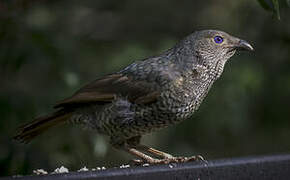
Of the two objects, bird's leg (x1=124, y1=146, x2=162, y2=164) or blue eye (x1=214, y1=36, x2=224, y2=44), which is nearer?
bird's leg (x1=124, y1=146, x2=162, y2=164)

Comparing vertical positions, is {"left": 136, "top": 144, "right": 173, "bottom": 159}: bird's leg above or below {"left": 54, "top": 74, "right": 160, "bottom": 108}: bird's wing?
below

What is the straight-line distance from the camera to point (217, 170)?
3.40m

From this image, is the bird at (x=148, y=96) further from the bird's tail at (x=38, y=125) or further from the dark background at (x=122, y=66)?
the dark background at (x=122, y=66)

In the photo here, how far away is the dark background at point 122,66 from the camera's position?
5418 mm

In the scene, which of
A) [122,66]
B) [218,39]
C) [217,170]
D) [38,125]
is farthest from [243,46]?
[122,66]

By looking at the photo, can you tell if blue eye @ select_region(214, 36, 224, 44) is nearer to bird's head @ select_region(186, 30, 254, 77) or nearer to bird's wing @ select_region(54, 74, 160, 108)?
bird's head @ select_region(186, 30, 254, 77)

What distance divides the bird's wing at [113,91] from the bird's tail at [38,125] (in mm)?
114

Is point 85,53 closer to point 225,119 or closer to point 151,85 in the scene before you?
point 225,119

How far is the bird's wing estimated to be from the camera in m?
4.57

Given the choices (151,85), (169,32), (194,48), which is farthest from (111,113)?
(169,32)

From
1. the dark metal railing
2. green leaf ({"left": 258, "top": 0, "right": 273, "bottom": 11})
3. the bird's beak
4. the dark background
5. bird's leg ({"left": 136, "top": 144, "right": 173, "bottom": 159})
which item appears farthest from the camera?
the dark background

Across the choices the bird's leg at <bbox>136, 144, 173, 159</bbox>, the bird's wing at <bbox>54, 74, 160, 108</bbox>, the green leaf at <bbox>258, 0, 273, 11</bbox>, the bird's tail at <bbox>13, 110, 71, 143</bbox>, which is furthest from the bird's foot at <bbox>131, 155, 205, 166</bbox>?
the green leaf at <bbox>258, 0, 273, 11</bbox>

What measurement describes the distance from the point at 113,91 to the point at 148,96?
1.11ft

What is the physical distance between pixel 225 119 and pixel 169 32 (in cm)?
176
